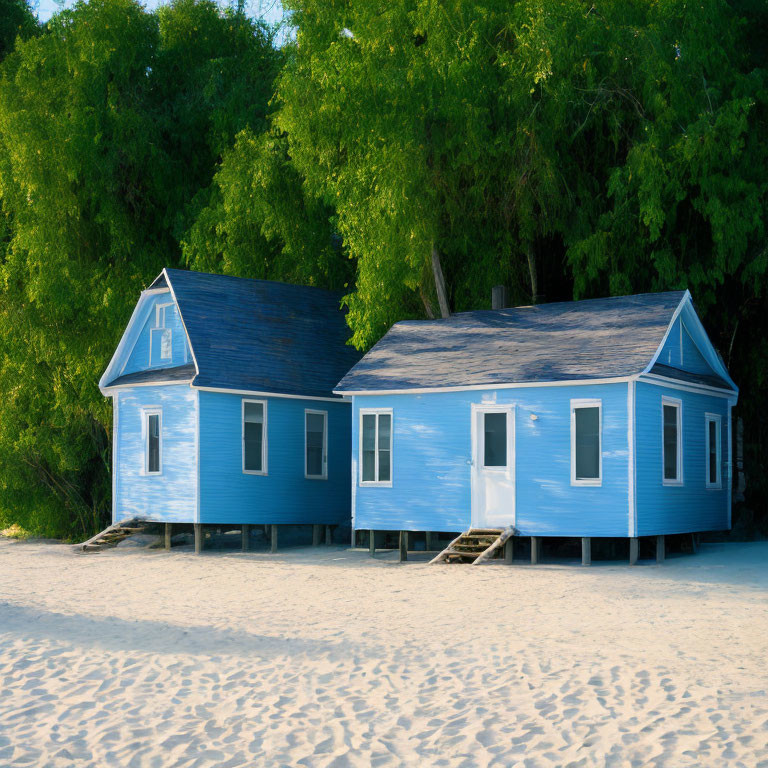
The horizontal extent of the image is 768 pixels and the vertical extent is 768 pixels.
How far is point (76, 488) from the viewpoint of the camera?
33.6 m

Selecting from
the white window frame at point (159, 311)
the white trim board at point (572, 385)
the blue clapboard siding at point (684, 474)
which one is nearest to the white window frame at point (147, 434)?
the white window frame at point (159, 311)

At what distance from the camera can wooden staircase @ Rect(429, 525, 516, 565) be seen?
21219mm

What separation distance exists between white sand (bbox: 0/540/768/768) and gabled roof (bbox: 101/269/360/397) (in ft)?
24.2

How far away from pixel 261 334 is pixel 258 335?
0.42 ft

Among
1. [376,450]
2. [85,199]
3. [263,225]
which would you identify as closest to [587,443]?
[376,450]

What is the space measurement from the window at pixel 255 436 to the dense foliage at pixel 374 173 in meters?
3.10

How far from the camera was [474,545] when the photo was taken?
70.8ft

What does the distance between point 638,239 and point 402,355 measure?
19.6 ft

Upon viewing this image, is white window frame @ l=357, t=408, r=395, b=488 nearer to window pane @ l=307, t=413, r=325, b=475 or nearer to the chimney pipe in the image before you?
window pane @ l=307, t=413, r=325, b=475

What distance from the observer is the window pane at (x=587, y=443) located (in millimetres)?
20984

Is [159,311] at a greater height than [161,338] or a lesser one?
greater

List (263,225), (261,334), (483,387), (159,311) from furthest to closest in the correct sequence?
(263,225) < (261,334) < (159,311) < (483,387)

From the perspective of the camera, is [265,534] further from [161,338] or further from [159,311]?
[159,311]

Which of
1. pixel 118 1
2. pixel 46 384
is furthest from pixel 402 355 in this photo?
pixel 118 1
